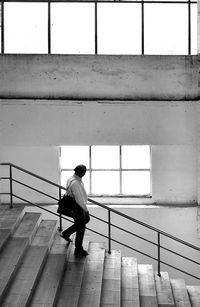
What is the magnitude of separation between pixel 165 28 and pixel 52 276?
206 inches

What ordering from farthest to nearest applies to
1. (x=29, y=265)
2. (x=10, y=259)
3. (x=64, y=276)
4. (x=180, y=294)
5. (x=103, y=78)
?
(x=103, y=78), (x=180, y=294), (x=64, y=276), (x=29, y=265), (x=10, y=259)

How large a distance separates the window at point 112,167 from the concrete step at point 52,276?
2152mm

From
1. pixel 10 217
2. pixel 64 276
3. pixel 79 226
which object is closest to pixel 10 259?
pixel 64 276

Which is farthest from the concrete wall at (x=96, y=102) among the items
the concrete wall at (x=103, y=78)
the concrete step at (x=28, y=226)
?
the concrete step at (x=28, y=226)

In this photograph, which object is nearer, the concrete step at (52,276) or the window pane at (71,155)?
the concrete step at (52,276)

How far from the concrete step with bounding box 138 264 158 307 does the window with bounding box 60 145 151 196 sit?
2054 mm

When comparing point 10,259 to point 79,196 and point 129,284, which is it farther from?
point 129,284

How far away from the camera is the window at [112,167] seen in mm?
8180

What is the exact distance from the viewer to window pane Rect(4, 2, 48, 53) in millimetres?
8094

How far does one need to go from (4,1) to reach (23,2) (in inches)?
14.1

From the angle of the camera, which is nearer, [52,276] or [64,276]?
[52,276]

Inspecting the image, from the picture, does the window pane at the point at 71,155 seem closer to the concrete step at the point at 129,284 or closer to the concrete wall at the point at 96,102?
the concrete wall at the point at 96,102

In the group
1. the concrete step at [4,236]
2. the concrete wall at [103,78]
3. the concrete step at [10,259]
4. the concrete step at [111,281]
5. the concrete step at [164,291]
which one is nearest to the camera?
the concrete step at [10,259]

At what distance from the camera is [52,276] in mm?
5074
